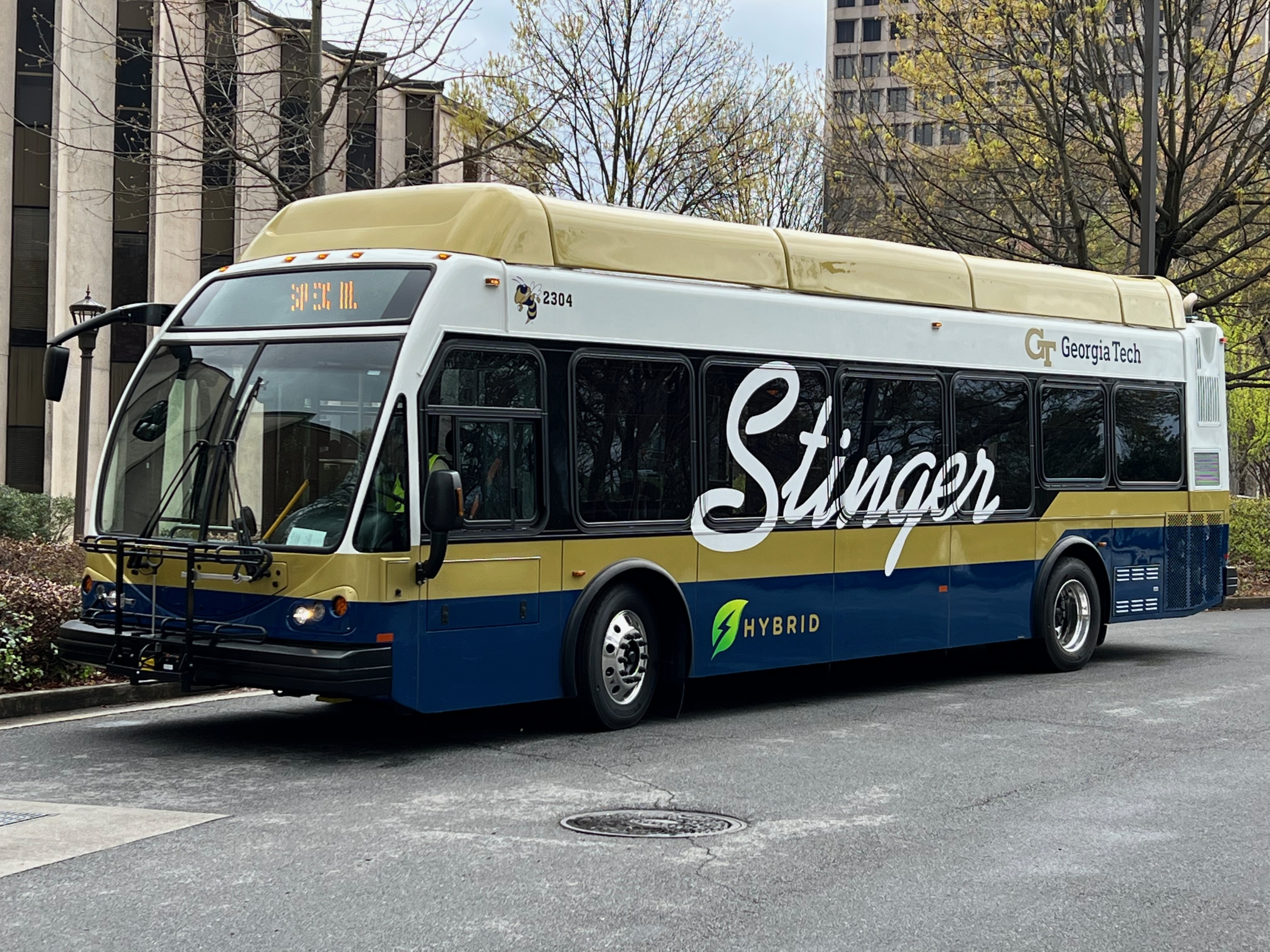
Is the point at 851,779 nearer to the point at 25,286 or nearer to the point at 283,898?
the point at 283,898

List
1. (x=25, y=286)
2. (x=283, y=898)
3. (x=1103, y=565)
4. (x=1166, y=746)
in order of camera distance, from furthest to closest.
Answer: (x=25, y=286)
(x=1103, y=565)
(x=1166, y=746)
(x=283, y=898)

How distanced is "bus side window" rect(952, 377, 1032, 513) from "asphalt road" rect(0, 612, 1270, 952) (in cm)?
195

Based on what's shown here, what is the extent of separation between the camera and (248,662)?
28.2 feet

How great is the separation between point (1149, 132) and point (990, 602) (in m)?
9.27

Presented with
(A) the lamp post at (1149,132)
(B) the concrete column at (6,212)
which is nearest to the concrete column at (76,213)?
(B) the concrete column at (6,212)

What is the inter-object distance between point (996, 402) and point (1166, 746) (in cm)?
394

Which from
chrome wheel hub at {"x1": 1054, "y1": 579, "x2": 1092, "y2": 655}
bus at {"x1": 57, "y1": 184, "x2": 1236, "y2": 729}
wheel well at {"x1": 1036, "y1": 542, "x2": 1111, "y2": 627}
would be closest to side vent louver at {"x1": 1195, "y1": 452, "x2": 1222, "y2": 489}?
wheel well at {"x1": 1036, "y1": 542, "x2": 1111, "y2": 627}

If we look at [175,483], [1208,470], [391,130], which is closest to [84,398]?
[175,483]

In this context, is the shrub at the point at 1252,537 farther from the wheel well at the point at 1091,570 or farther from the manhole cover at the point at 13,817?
the manhole cover at the point at 13,817

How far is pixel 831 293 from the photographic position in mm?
11547

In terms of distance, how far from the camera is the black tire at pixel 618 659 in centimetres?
970

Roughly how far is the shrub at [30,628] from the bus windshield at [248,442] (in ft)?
5.64

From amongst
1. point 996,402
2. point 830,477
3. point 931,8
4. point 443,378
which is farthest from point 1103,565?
point 931,8

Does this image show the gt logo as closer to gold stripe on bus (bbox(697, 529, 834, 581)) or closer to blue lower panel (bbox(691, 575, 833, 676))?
gold stripe on bus (bbox(697, 529, 834, 581))
